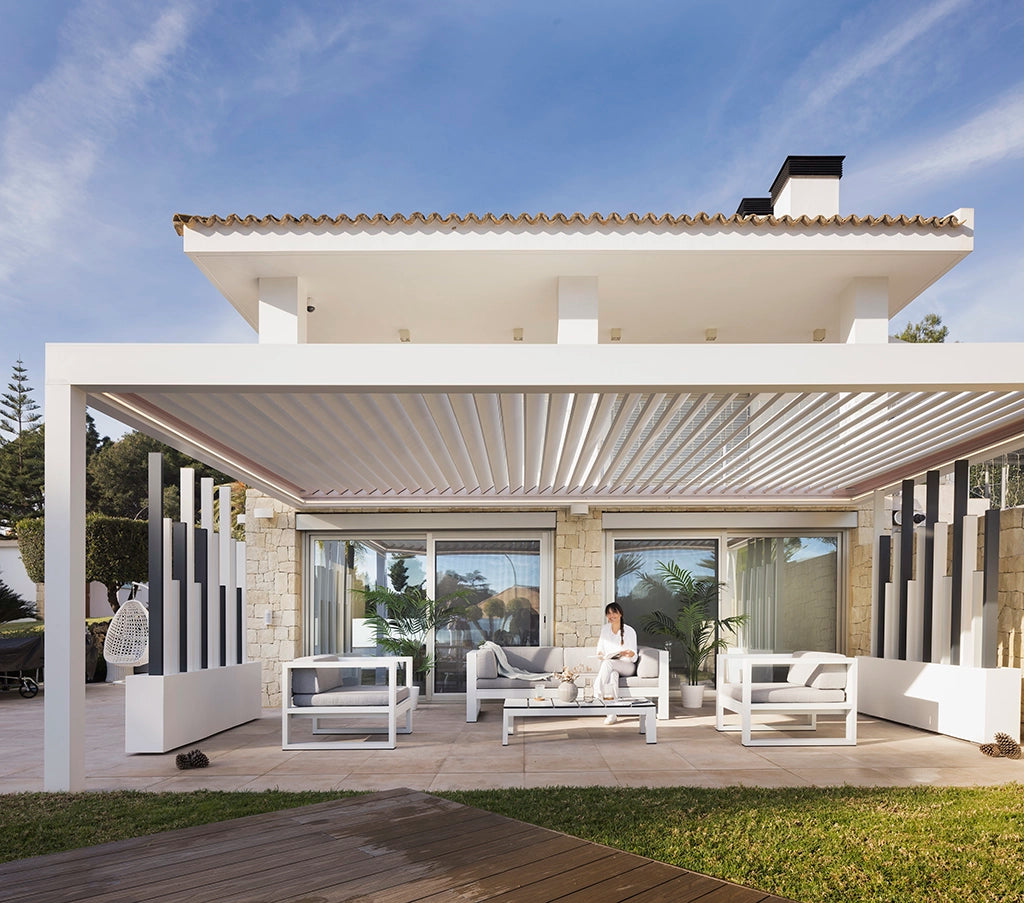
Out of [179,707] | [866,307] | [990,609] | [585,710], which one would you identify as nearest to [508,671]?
[585,710]

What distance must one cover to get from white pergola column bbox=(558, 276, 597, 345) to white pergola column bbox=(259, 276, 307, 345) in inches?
93.1

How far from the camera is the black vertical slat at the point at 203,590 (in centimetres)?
859

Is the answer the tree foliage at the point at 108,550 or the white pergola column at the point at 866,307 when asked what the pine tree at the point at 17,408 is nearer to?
the tree foliage at the point at 108,550

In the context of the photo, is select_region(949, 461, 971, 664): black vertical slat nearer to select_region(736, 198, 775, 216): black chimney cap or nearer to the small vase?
the small vase

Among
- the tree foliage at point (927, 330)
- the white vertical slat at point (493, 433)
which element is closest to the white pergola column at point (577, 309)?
the white vertical slat at point (493, 433)

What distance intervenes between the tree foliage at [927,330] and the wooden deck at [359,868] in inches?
1158

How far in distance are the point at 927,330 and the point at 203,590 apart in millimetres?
27619

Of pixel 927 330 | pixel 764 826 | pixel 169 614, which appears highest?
pixel 927 330

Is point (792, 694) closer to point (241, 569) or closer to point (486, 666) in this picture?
point (486, 666)

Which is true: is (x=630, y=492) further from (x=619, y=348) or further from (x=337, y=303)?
(x=619, y=348)

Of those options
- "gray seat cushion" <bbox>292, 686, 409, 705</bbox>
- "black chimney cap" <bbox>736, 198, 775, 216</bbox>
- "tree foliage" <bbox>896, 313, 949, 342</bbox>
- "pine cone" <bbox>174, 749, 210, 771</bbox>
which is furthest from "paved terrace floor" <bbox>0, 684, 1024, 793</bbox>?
"tree foliage" <bbox>896, 313, 949, 342</bbox>

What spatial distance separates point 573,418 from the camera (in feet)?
23.5

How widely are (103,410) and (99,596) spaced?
18509mm

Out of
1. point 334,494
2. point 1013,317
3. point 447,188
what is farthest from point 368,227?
point 1013,317
